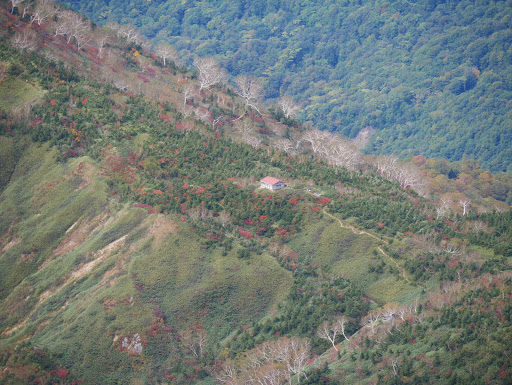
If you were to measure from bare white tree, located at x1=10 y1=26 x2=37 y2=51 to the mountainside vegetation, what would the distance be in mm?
470

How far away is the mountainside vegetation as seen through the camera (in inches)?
2416

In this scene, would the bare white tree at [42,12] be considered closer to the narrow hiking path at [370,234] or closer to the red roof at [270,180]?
the red roof at [270,180]

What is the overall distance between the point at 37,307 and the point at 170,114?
46.6 meters

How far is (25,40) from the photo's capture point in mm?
106250

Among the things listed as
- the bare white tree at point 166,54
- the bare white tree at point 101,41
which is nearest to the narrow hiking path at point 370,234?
the bare white tree at point 101,41

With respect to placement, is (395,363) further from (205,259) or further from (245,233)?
(245,233)

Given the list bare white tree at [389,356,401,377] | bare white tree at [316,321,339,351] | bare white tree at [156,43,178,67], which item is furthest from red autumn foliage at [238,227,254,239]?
bare white tree at [156,43,178,67]

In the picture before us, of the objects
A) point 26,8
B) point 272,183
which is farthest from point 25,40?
point 272,183

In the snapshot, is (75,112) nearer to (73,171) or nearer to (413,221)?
(73,171)

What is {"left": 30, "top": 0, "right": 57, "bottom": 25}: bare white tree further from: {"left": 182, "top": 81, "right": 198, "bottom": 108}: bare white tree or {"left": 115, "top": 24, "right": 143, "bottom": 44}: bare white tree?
{"left": 182, "top": 81, "right": 198, "bottom": 108}: bare white tree

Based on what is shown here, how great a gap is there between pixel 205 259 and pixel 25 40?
5601 centimetres

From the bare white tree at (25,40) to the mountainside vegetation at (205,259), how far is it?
1.54 ft

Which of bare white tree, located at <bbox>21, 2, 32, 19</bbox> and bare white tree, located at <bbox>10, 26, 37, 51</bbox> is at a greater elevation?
bare white tree, located at <bbox>21, 2, 32, 19</bbox>

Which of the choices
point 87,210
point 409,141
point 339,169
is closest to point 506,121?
point 409,141
